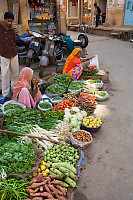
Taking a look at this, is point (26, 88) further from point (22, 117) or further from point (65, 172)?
point (65, 172)

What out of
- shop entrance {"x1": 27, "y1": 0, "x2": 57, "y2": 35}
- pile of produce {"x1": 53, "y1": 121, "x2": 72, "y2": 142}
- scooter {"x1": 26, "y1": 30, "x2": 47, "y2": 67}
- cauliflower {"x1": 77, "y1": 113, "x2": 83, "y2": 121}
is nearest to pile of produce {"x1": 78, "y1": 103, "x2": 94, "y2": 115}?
cauliflower {"x1": 77, "y1": 113, "x2": 83, "y2": 121}

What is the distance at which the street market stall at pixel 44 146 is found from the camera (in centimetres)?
220

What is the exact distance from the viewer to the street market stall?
2.20 m

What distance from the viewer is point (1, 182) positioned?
2.12 metres

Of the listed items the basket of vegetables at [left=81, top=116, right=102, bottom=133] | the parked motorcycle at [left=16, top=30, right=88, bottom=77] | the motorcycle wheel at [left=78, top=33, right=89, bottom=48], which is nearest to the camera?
the basket of vegetables at [left=81, top=116, right=102, bottom=133]

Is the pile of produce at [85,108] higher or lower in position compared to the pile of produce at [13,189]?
higher

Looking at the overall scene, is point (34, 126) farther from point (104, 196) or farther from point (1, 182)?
point (104, 196)

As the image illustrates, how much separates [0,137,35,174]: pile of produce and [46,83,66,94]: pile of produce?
90.6 inches

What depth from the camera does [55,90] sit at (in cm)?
480

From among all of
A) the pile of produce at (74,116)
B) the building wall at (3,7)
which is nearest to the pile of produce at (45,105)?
the pile of produce at (74,116)

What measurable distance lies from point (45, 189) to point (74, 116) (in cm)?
175

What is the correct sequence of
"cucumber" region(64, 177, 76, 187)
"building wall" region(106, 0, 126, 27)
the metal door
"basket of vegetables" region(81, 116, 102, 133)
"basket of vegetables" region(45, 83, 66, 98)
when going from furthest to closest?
1. "building wall" region(106, 0, 126, 27)
2. the metal door
3. "basket of vegetables" region(45, 83, 66, 98)
4. "basket of vegetables" region(81, 116, 102, 133)
5. "cucumber" region(64, 177, 76, 187)

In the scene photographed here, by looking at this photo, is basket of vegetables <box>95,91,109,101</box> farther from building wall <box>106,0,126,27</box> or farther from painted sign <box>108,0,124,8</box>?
painted sign <box>108,0,124,8</box>

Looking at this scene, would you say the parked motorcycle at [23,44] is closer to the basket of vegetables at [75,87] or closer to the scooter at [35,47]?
the scooter at [35,47]
